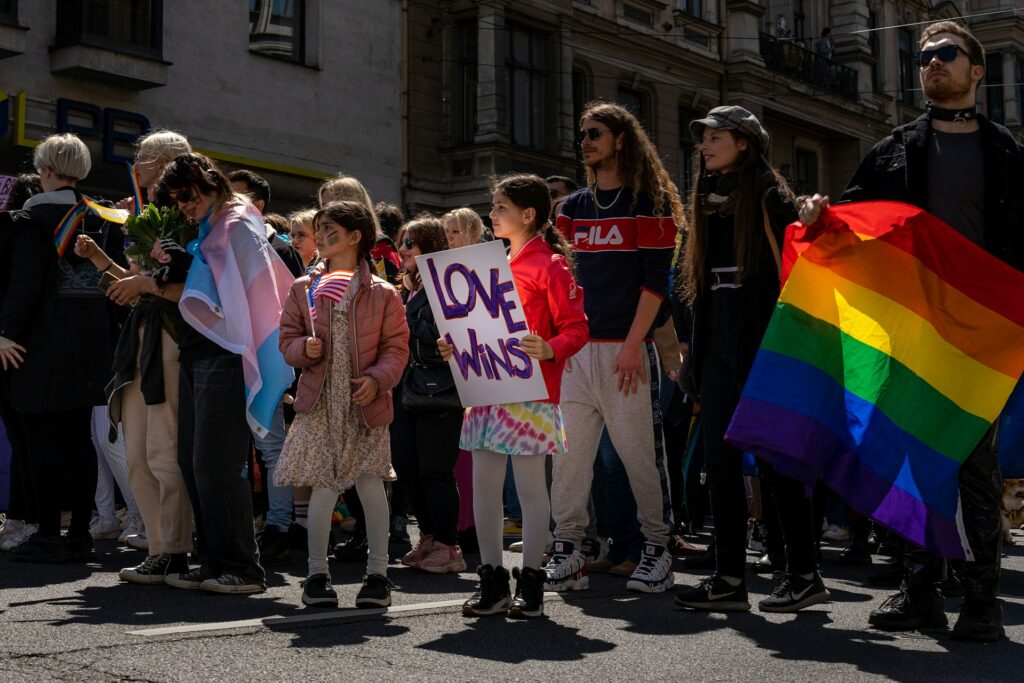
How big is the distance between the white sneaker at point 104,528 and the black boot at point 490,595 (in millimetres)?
3707

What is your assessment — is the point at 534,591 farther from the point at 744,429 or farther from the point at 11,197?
the point at 11,197

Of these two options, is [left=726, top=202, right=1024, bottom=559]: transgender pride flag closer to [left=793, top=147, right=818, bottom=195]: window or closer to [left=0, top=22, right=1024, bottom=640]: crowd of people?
[left=0, top=22, right=1024, bottom=640]: crowd of people

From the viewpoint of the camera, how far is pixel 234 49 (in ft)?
59.5

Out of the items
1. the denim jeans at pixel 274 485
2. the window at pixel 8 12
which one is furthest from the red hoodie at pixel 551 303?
the window at pixel 8 12

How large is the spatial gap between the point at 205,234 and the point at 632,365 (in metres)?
1.96

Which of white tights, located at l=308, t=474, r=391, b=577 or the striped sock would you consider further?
the striped sock

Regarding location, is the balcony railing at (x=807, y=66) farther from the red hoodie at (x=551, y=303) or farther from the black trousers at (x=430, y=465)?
the red hoodie at (x=551, y=303)

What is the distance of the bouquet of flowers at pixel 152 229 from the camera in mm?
5910

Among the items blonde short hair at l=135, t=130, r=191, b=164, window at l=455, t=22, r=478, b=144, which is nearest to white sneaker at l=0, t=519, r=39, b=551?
blonde short hair at l=135, t=130, r=191, b=164

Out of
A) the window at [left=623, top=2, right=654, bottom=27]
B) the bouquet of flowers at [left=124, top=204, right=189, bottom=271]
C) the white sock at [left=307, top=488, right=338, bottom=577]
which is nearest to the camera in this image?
the white sock at [left=307, top=488, right=338, bottom=577]

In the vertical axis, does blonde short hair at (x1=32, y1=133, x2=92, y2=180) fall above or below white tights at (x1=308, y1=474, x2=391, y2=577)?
above

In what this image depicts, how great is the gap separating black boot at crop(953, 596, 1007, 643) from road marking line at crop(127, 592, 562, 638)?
1.69 meters

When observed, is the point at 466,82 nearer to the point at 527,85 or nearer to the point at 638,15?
the point at 527,85

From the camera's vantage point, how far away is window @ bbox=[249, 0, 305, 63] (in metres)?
18.7
